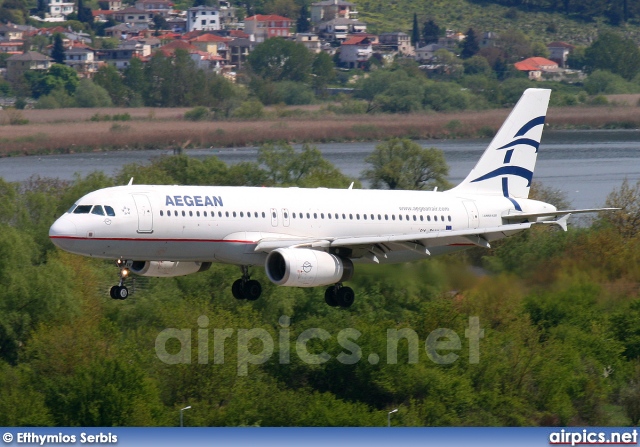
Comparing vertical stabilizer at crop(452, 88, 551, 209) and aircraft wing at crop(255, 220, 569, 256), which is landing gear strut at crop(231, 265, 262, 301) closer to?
aircraft wing at crop(255, 220, 569, 256)

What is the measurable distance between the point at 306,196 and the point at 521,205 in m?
10.4

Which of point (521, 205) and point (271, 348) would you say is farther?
point (271, 348)

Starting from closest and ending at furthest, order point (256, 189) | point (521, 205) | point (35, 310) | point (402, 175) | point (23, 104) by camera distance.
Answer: point (256, 189) < point (521, 205) < point (35, 310) < point (402, 175) < point (23, 104)

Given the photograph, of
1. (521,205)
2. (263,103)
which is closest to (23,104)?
(263,103)

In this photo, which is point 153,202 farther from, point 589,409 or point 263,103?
point 263,103

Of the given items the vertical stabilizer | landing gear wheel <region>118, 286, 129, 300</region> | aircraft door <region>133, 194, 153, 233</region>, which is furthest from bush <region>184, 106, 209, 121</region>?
aircraft door <region>133, 194, 153, 233</region>

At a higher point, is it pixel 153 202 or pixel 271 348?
pixel 153 202

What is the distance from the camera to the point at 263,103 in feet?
652

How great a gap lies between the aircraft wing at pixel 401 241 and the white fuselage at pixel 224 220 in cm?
39

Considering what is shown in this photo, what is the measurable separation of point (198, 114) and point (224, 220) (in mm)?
137640

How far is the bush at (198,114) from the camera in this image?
180500 mm

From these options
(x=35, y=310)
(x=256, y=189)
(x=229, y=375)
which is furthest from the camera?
(x=35, y=310)

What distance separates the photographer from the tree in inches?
4638

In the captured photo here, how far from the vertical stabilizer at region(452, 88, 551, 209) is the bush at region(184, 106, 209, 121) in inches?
5012
